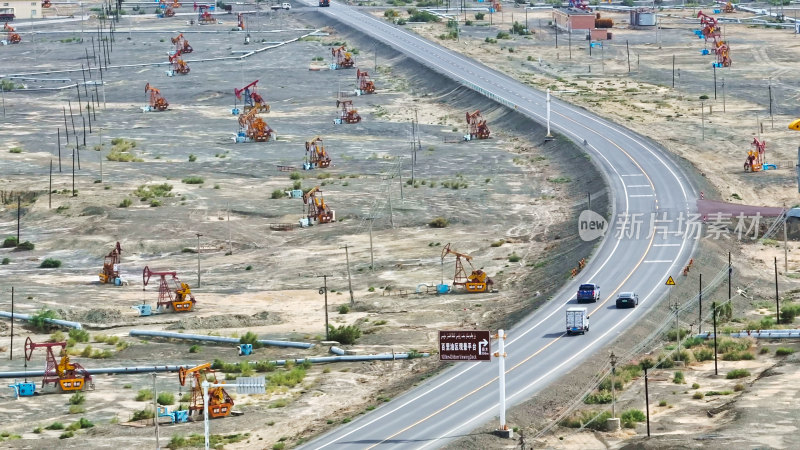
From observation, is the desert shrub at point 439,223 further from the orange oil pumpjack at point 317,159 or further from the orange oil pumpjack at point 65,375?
the orange oil pumpjack at point 65,375

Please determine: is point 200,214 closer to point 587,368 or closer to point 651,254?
point 651,254

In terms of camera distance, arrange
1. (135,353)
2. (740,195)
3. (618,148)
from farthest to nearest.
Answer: (618,148), (740,195), (135,353)

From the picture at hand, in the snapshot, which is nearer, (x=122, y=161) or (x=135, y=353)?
(x=135, y=353)

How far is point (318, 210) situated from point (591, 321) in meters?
51.2

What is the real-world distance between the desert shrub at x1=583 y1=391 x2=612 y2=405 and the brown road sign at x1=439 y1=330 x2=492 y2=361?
6776mm

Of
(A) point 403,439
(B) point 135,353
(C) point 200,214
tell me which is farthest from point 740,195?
(A) point 403,439

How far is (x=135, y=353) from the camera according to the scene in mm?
104500

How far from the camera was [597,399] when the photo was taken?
84375 mm

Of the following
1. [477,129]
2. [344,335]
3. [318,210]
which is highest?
[477,129]

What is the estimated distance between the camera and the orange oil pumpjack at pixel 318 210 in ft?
484

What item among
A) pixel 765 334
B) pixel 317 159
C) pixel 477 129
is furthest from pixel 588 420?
pixel 477 129

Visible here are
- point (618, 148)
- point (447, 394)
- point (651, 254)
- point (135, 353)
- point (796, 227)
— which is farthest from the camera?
point (618, 148)

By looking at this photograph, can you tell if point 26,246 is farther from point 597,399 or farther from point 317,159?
point 597,399

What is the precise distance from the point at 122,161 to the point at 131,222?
32866 mm
